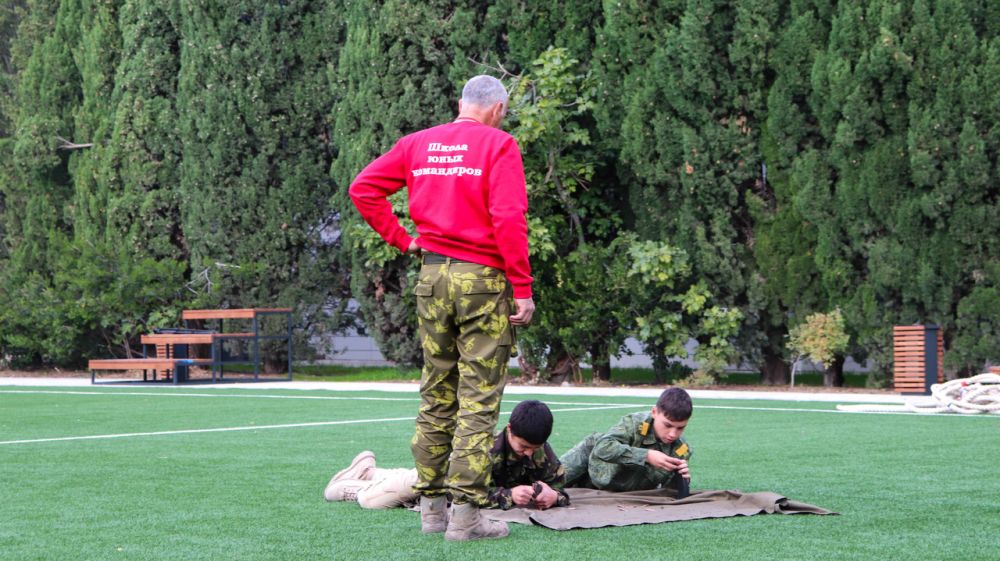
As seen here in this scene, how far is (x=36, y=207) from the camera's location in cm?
2452

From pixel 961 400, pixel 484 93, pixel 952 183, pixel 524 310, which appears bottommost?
pixel 961 400

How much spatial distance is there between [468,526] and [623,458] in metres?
1.03

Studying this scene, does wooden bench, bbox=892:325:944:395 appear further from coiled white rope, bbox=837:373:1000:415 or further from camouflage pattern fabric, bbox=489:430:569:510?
camouflage pattern fabric, bbox=489:430:569:510

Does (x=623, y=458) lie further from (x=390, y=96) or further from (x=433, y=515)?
(x=390, y=96)

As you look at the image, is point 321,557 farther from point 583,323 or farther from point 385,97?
point 385,97

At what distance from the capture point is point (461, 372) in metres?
5.18

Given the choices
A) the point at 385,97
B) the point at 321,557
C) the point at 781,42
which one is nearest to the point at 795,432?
the point at 321,557

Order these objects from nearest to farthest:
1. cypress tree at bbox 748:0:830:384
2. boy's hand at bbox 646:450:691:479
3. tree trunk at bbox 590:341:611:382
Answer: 1. boy's hand at bbox 646:450:691:479
2. cypress tree at bbox 748:0:830:384
3. tree trunk at bbox 590:341:611:382

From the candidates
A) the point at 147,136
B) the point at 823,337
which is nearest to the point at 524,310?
the point at 823,337

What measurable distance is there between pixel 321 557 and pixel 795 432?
5.86 meters

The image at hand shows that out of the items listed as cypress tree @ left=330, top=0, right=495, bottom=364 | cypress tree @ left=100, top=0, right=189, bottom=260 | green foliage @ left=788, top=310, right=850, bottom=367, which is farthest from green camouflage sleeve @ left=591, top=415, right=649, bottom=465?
cypress tree @ left=100, top=0, right=189, bottom=260

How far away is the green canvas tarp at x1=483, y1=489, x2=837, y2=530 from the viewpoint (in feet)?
17.6

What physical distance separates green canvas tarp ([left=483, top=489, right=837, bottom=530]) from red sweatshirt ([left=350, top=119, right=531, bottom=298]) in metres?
0.96

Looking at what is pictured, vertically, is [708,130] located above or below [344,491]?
above
